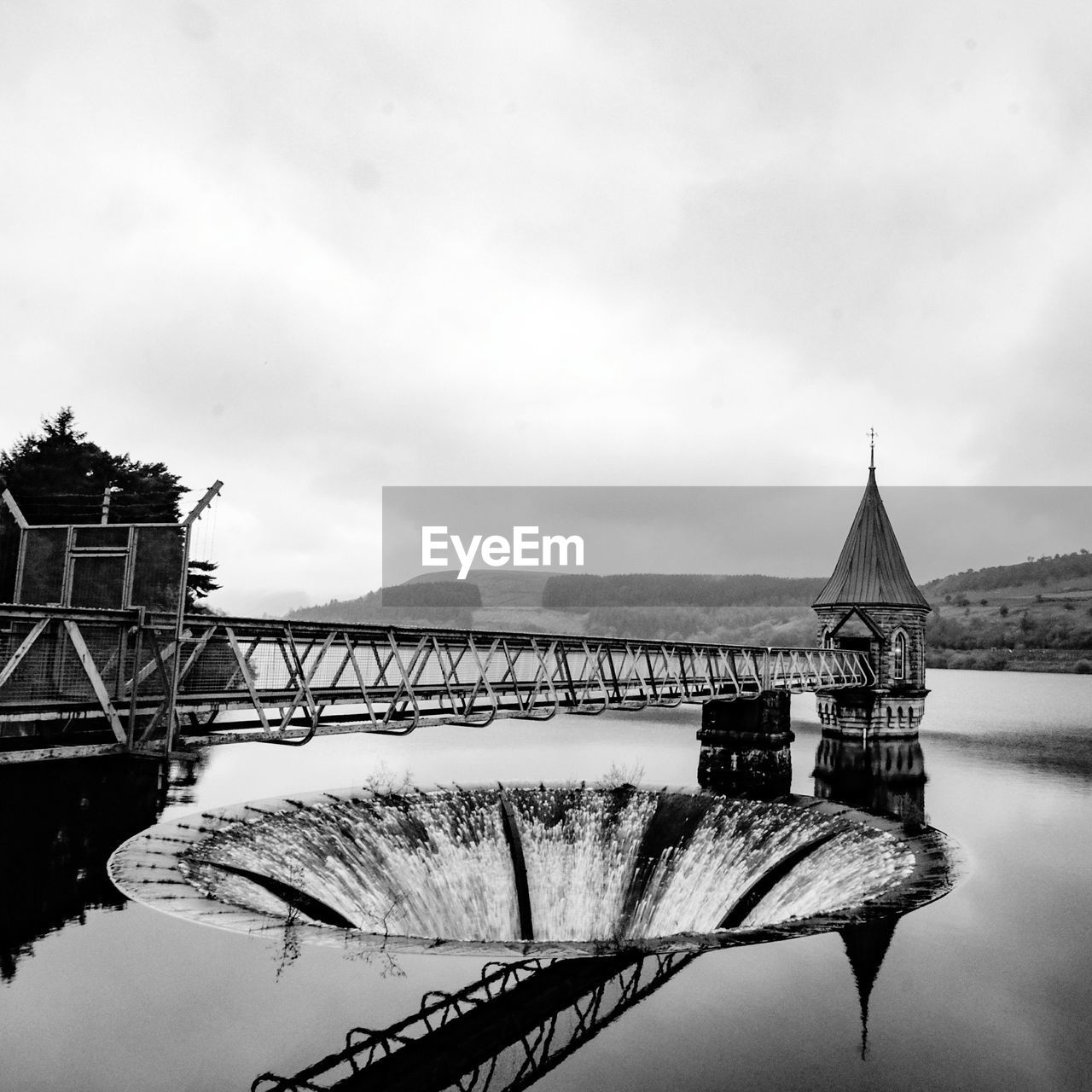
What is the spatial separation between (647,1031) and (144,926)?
9350 millimetres

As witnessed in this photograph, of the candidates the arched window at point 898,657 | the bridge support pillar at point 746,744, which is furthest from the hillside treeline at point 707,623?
the bridge support pillar at point 746,744

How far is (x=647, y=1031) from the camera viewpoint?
12133 millimetres

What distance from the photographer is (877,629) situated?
47906 millimetres

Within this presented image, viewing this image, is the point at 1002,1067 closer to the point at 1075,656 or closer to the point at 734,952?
the point at 734,952

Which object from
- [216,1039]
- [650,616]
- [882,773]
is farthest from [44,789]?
[650,616]

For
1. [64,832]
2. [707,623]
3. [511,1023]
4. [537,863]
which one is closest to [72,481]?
[64,832]

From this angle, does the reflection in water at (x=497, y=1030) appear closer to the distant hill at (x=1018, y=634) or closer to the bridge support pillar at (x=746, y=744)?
the bridge support pillar at (x=746, y=744)

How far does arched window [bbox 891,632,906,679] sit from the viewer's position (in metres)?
47.8

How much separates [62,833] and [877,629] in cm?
3963

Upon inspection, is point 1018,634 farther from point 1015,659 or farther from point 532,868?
point 532,868

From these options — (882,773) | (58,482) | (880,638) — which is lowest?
(882,773)

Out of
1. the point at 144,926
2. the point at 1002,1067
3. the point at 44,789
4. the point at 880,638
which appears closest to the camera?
the point at 1002,1067

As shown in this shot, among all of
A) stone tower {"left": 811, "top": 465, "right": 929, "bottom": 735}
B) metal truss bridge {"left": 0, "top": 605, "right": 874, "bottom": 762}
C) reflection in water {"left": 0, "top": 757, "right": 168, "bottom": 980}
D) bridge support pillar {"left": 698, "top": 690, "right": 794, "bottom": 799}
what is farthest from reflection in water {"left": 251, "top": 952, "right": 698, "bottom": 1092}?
stone tower {"left": 811, "top": 465, "right": 929, "bottom": 735}

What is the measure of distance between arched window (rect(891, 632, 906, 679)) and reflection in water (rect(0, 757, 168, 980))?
3644cm
